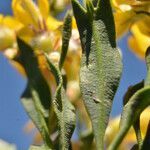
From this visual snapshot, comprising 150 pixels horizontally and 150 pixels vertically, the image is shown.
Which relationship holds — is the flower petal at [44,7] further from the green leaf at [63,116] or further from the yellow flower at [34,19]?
the green leaf at [63,116]

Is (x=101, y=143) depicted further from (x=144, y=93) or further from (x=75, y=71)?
(x=75, y=71)

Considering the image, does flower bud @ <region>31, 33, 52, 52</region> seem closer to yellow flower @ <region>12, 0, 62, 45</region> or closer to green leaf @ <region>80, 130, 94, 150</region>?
yellow flower @ <region>12, 0, 62, 45</region>

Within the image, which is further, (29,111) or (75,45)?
(75,45)

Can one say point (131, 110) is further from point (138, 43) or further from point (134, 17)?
point (138, 43)

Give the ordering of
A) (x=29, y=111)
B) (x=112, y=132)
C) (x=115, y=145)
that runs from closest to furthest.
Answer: (x=115, y=145) < (x=29, y=111) < (x=112, y=132)

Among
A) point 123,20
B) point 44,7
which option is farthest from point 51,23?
point 123,20

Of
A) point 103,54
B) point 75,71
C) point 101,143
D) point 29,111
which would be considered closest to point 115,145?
point 101,143
